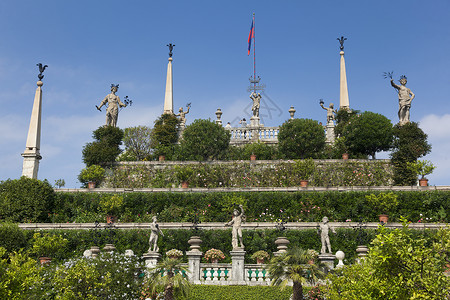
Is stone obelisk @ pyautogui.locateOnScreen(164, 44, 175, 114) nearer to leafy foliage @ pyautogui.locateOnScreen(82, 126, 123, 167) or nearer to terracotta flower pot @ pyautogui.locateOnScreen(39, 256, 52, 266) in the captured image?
leafy foliage @ pyautogui.locateOnScreen(82, 126, 123, 167)

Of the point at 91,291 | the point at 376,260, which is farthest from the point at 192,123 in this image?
the point at 376,260

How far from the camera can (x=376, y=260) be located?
428 inches

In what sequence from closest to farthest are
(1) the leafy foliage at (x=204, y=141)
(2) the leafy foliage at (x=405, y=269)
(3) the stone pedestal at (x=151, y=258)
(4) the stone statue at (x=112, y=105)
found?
(2) the leafy foliage at (x=405, y=269)
(3) the stone pedestal at (x=151, y=258)
(1) the leafy foliage at (x=204, y=141)
(4) the stone statue at (x=112, y=105)

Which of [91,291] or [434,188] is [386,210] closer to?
[434,188]

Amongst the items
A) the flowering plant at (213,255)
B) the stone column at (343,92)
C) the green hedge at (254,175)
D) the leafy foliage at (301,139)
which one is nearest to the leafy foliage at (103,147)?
the green hedge at (254,175)

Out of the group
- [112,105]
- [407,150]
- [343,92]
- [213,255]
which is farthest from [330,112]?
[213,255]

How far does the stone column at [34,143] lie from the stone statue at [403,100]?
1058 inches

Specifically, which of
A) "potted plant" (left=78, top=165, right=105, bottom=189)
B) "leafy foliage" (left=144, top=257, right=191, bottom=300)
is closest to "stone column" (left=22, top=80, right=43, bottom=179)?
"potted plant" (left=78, top=165, right=105, bottom=189)

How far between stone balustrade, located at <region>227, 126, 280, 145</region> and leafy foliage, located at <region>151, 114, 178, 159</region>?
5.25 metres

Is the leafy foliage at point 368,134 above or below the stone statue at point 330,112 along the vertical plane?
below

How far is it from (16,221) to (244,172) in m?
15.9

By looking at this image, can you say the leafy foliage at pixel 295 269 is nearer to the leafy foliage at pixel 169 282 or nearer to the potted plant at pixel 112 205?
the leafy foliage at pixel 169 282

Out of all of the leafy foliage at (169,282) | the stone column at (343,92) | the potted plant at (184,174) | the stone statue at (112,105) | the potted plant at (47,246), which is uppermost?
the stone column at (343,92)

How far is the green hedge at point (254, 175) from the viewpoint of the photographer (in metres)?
33.6
